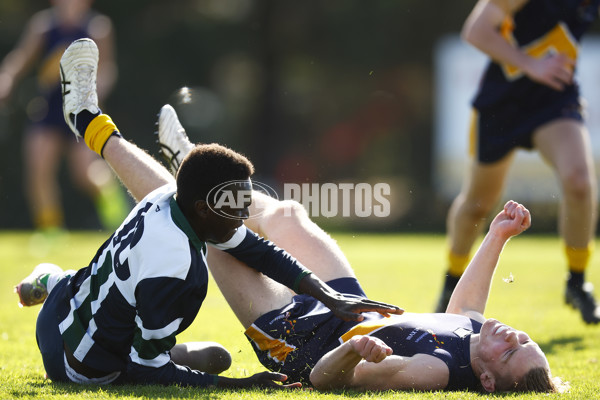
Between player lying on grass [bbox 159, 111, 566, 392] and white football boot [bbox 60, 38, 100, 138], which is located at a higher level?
white football boot [bbox 60, 38, 100, 138]

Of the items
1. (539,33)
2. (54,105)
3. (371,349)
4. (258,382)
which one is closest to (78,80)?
(258,382)

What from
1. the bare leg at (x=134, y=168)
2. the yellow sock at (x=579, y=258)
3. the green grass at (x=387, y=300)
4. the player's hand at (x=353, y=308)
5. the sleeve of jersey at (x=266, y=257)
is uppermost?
the bare leg at (x=134, y=168)

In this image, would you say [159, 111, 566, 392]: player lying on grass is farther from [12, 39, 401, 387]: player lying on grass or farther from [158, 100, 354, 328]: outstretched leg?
[12, 39, 401, 387]: player lying on grass

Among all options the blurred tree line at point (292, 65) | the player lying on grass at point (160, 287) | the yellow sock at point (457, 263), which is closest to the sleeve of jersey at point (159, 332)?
the player lying on grass at point (160, 287)

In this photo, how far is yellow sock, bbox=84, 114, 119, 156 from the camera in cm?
337

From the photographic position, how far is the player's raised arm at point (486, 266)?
10.5 ft

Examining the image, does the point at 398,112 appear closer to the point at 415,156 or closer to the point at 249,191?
the point at 415,156

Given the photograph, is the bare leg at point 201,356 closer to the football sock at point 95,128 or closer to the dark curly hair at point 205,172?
the dark curly hair at point 205,172

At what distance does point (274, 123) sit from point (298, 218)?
17.0 metres

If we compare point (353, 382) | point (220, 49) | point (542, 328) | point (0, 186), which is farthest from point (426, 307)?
point (220, 49)

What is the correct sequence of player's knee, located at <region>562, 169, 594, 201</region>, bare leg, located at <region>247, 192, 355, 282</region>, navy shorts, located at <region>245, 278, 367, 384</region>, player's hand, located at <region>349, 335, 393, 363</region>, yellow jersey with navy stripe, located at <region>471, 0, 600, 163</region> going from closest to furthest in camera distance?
player's hand, located at <region>349, 335, 393, 363</region>, navy shorts, located at <region>245, 278, 367, 384</region>, bare leg, located at <region>247, 192, 355, 282</region>, player's knee, located at <region>562, 169, 594, 201</region>, yellow jersey with navy stripe, located at <region>471, 0, 600, 163</region>

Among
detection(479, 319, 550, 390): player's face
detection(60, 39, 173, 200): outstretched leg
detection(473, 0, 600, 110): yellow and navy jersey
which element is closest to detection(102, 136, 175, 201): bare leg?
detection(60, 39, 173, 200): outstretched leg

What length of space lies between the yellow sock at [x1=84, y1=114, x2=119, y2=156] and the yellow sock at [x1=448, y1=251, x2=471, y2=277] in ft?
7.89

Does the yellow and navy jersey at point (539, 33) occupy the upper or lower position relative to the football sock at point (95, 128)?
upper
